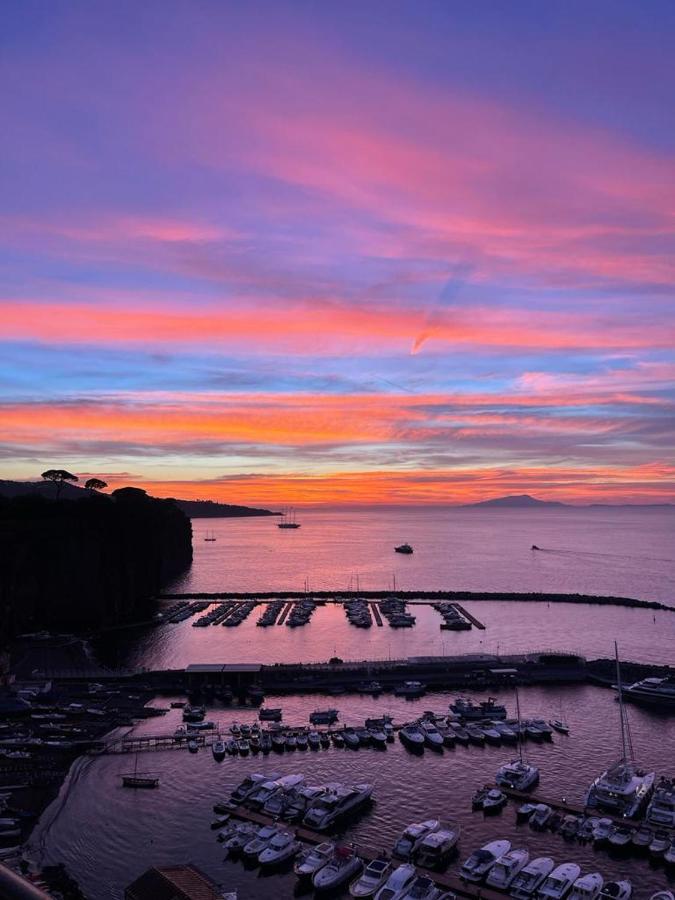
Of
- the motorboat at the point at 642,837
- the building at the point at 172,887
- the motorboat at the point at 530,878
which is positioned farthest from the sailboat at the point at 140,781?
the motorboat at the point at 642,837

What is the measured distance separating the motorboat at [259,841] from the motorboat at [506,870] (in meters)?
8.13

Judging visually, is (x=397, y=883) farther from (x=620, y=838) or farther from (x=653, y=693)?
(x=653, y=693)

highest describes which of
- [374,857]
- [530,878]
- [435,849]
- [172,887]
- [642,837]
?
[172,887]

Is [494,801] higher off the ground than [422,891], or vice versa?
[422,891]

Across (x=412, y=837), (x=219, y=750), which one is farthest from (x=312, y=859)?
(x=219, y=750)

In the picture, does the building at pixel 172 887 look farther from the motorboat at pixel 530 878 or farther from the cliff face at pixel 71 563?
the cliff face at pixel 71 563

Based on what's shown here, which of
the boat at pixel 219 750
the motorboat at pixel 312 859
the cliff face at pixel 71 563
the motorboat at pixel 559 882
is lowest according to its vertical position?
the motorboat at pixel 559 882

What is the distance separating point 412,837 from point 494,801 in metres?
5.36

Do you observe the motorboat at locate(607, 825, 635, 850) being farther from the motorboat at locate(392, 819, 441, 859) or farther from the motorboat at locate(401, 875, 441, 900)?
the motorboat at locate(401, 875, 441, 900)

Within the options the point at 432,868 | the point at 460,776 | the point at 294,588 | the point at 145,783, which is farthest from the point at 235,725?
the point at 294,588

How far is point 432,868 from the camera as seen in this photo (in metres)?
26.6

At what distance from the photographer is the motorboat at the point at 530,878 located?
80.5 ft

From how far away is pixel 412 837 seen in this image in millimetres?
27906

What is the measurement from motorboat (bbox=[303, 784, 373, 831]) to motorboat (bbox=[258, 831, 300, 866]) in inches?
64.6
